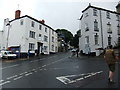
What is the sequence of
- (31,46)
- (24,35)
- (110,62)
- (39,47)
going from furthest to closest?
1. (39,47)
2. (31,46)
3. (24,35)
4. (110,62)

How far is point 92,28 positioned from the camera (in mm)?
28172

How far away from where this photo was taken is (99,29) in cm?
2895

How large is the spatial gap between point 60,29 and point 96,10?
163 feet

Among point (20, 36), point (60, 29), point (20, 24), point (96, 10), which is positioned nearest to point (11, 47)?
point (20, 36)

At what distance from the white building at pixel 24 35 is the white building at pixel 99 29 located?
1147 cm

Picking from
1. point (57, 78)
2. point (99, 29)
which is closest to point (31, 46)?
point (99, 29)

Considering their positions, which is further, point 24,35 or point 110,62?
point 24,35

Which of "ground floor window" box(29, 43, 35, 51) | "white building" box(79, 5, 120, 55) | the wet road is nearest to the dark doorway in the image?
"ground floor window" box(29, 43, 35, 51)

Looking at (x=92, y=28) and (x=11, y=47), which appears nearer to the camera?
(x=92, y=28)

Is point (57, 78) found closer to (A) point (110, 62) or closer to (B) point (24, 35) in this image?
(A) point (110, 62)

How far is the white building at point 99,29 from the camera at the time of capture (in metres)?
28.1

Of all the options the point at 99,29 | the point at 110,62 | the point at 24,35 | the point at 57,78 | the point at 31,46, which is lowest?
the point at 57,78

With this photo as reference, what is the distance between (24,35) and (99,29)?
15.9m

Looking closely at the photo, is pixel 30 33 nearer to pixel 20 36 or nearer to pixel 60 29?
pixel 20 36
